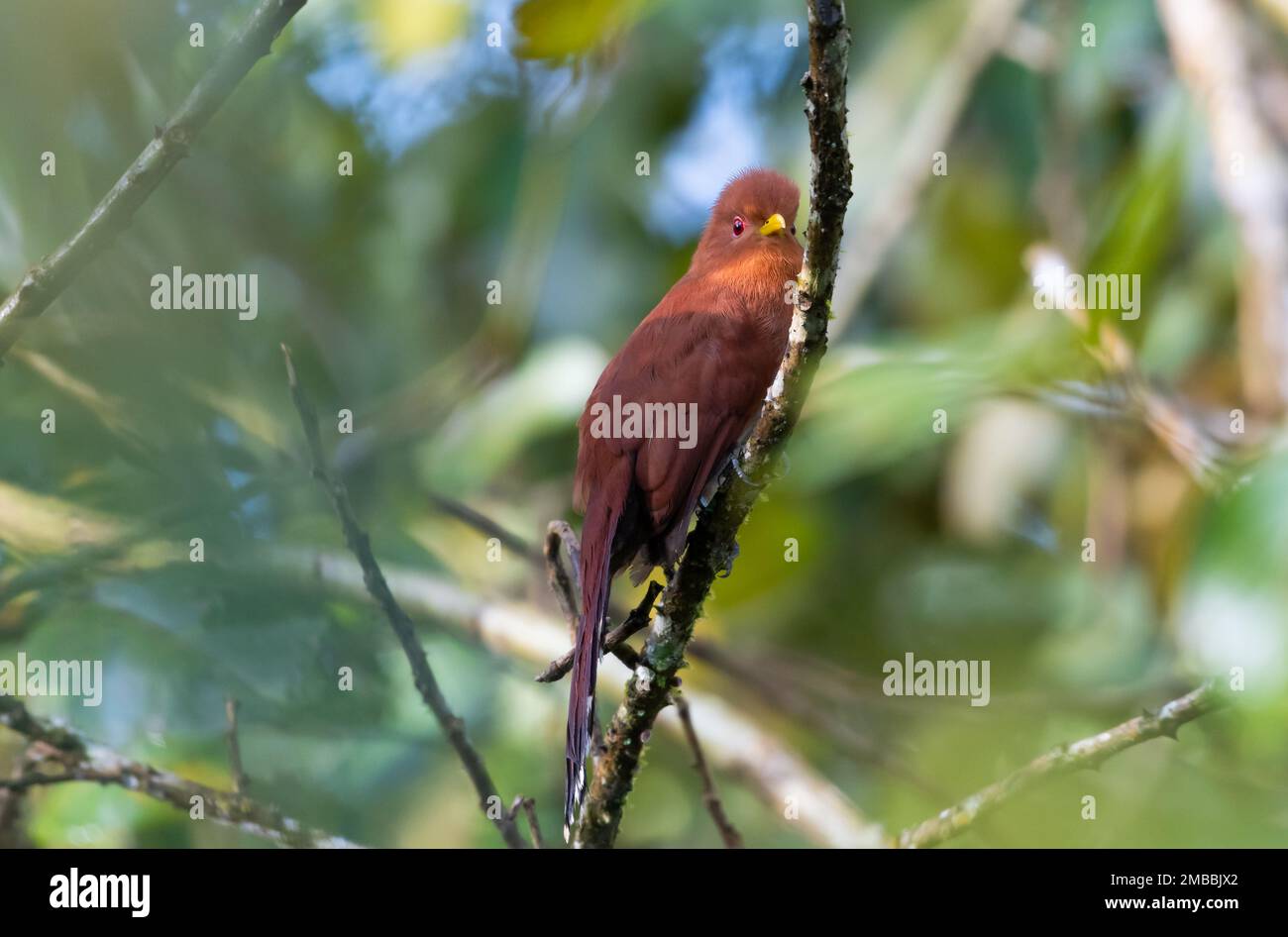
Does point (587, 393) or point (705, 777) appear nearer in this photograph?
point (705, 777)

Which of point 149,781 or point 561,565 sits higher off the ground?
point 561,565

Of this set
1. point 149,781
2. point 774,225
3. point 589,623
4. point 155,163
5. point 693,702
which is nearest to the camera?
point 155,163

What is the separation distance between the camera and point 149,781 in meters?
2.34

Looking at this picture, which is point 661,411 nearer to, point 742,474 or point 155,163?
point 742,474

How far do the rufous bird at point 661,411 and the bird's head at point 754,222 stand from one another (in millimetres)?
125

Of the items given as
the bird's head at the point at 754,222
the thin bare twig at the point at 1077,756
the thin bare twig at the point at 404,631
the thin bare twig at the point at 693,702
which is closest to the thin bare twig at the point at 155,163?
the thin bare twig at the point at 404,631

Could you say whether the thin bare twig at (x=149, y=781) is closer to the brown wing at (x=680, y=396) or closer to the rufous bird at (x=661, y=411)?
the rufous bird at (x=661, y=411)

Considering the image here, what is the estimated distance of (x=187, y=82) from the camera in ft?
9.68

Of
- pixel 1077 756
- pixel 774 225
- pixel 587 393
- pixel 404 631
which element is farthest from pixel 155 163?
pixel 587 393

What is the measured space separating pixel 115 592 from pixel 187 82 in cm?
114

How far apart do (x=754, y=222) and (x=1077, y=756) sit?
1298 millimetres

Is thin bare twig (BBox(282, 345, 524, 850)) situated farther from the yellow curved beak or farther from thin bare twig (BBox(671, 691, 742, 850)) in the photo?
the yellow curved beak
